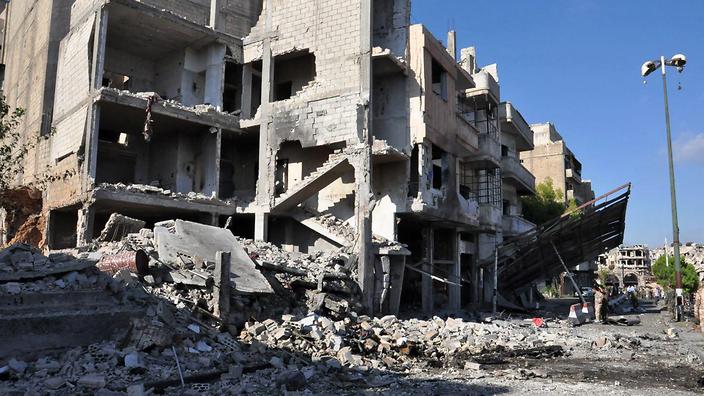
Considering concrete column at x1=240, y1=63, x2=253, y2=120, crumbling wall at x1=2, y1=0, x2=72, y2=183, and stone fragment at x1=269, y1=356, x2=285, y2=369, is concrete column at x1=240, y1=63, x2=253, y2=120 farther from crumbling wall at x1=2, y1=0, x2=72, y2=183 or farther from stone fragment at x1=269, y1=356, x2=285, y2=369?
stone fragment at x1=269, y1=356, x2=285, y2=369

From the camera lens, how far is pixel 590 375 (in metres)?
10.5

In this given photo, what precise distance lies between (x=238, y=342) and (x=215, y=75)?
1694 centimetres

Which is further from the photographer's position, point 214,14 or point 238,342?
point 214,14

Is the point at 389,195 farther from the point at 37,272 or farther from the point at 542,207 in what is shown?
the point at 542,207

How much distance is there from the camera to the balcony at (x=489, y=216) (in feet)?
88.6

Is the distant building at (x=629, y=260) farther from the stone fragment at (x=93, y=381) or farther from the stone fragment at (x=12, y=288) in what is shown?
the stone fragment at (x=93, y=381)

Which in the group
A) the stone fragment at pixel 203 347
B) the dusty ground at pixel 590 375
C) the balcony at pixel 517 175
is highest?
the balcony at pixel 517 175

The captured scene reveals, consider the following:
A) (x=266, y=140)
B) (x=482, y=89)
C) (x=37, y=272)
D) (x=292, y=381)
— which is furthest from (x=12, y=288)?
(x=482, y=89)

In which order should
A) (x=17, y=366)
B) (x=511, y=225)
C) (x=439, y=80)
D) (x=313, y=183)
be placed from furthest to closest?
(x=511, y=225), (x=439, y=80), (x=313, y=183), (x=17, y=366)

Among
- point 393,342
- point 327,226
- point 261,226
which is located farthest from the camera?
point 261,226

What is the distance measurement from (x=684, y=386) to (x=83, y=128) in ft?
66.7

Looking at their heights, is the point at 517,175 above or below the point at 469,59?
below

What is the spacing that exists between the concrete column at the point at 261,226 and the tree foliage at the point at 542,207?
25.3m

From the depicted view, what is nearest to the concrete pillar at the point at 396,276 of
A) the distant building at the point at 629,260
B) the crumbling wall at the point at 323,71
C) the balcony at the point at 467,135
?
the crumbling wall at the point at 323,71
